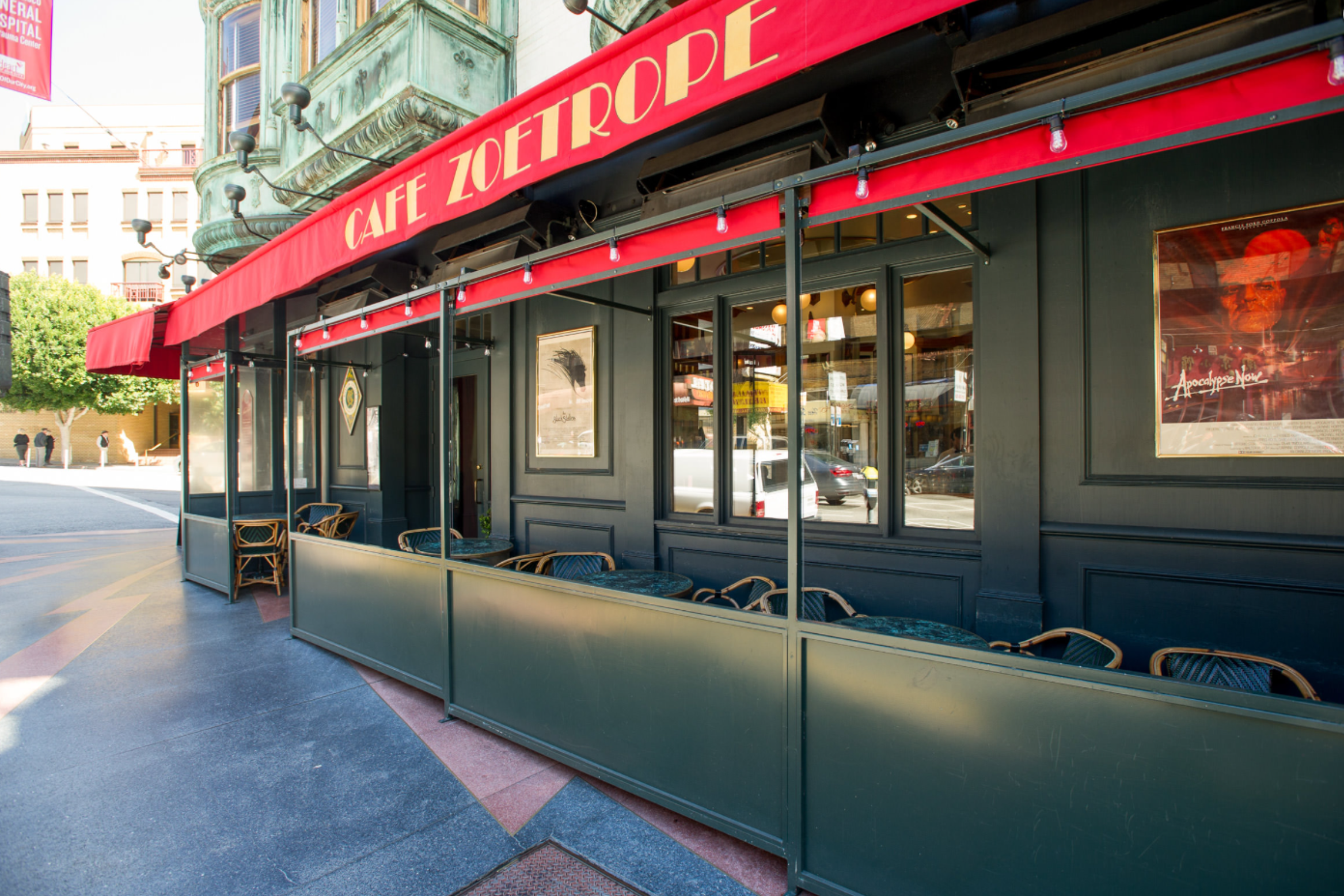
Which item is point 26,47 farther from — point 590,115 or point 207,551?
point 590,115

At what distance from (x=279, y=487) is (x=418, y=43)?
6.54m

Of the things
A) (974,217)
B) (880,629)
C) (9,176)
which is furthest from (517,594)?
(9,176)

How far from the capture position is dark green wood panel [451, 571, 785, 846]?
2.54 meters

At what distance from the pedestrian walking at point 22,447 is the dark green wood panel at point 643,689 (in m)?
35.3

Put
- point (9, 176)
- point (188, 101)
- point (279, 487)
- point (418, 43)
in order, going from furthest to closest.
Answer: point (188, 101), point (9, 176), point (279, 487), point (418, 43)

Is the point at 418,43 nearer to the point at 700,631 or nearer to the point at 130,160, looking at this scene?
Answer: the point at 700,631

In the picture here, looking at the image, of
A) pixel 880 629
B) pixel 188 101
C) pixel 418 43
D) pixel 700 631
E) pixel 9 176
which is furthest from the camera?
pixel 188 101

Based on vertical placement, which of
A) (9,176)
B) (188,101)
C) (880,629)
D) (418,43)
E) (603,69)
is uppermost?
(188,101)

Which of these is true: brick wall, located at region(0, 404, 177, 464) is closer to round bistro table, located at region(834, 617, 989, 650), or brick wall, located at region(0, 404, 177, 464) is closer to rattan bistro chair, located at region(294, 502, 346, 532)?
rattan bistro chair, located at region(294, 502, 346, 532)

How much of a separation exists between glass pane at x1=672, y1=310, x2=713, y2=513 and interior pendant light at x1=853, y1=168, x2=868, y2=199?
269cm

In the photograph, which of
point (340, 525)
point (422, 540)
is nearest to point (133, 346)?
point (340, 525)

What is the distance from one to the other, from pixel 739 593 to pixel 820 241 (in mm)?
2548

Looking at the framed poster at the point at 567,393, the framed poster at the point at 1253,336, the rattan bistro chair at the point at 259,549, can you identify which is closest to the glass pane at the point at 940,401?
the framed poster at the point at 1253,336

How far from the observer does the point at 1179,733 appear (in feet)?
5.69
